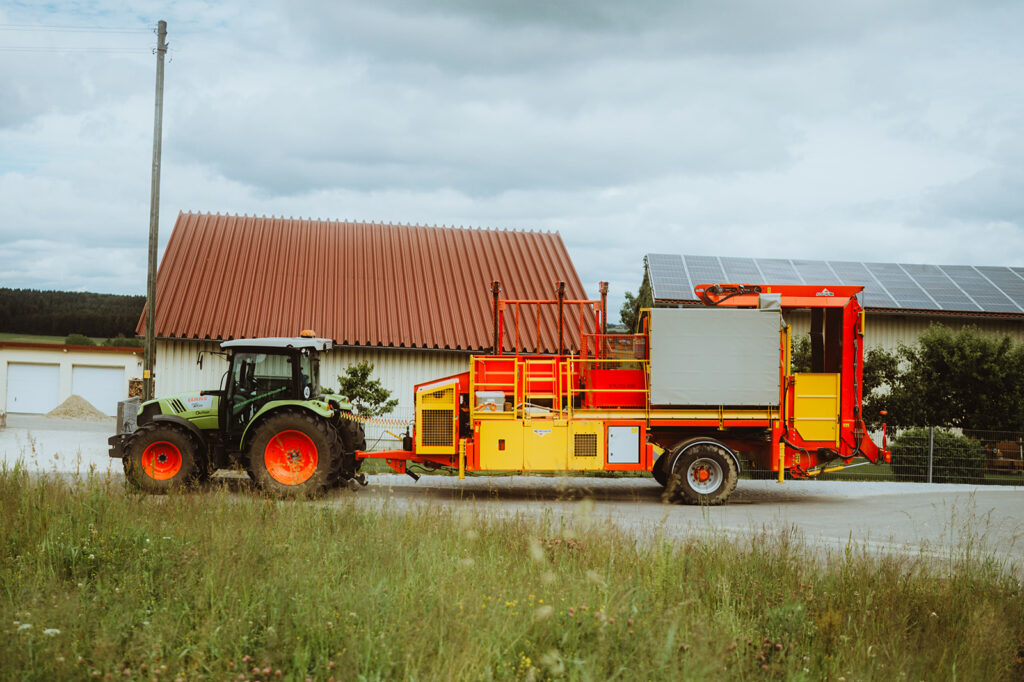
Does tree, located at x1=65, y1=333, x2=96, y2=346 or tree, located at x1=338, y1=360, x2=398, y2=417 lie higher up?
tree, located at x1=65, y1=333, x2=96, y2=346

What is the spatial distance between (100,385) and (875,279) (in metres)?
27.3

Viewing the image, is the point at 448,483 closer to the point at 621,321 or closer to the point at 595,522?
the point at 595,522

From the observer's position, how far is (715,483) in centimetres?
1315

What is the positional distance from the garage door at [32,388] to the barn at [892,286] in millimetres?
21794

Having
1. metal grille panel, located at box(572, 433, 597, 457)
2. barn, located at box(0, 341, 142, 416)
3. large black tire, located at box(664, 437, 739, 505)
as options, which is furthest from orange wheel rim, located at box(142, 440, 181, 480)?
barn, located at box(0, 341, 142, 416)

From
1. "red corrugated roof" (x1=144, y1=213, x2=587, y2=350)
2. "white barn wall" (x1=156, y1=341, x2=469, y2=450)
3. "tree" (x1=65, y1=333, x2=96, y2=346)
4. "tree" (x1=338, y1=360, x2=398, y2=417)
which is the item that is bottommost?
"tree" (x1=338, y1=360, x2=398, y2=417)

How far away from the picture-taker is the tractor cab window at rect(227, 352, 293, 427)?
42.2 feet

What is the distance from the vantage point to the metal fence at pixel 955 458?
17578 mm

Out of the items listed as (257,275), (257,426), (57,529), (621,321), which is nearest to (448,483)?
(257,426)

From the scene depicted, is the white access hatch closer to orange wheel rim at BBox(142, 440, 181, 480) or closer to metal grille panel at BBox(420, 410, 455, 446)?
metal grille panel at BBox(420, 410, 455, 446)

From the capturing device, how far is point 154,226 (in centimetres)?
1795

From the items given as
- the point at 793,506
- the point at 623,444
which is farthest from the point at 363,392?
the point at 793,506

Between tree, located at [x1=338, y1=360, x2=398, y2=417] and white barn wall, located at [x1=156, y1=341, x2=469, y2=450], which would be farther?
white barn wall, located at [x1=156, y1=341, x2=469, y2=450]

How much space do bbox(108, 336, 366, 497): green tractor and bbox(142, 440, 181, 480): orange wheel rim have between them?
0.6 inches
